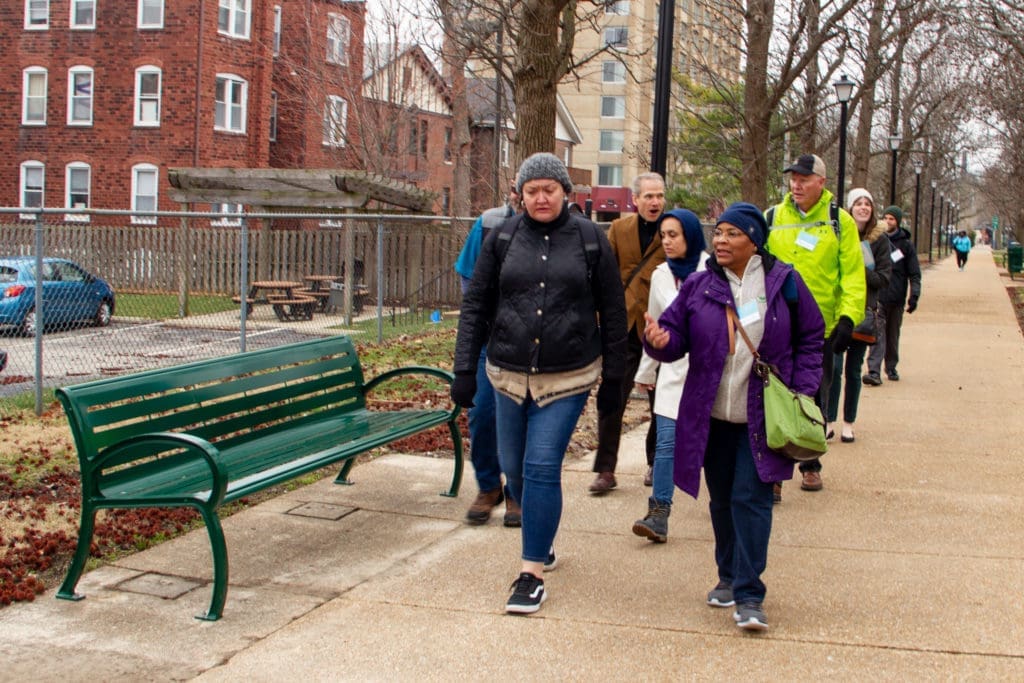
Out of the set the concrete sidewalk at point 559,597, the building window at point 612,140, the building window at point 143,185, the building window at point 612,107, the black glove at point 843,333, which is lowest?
the concrete sidewalk at point 559,597

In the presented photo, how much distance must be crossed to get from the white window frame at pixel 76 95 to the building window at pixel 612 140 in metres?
59.8

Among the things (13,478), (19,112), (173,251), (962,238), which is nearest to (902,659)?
(13,478)

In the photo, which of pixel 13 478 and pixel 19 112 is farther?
pixel 19 112

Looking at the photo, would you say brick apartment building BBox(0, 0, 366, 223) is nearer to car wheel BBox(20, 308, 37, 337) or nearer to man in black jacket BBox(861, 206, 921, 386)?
man in black jacket BBox(861, 206, 921, 386)

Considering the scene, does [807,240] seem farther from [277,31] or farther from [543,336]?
[277,31]

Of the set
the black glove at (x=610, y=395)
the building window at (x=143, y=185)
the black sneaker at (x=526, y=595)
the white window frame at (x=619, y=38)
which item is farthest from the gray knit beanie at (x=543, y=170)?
the building window at (x=143, y=185)

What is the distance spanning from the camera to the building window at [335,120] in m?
36.3

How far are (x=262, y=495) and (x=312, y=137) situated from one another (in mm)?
37001

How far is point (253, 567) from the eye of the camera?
5.77 m

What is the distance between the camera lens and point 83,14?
37438mm

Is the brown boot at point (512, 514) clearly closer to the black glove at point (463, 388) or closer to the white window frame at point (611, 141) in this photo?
the black glove at point (463, 388)

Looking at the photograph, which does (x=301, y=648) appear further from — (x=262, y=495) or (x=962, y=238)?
(x=962, y=238)

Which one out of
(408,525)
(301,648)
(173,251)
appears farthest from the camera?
(173,251)

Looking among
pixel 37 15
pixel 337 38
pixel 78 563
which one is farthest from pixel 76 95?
pixel 78 563
